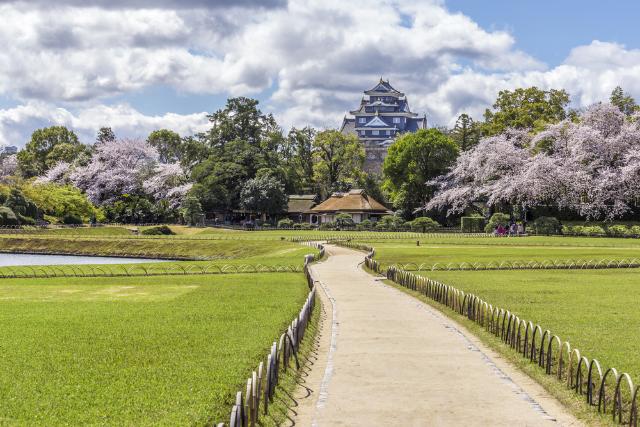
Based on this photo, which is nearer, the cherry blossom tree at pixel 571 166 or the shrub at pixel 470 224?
the cherry blossom tree at pixel 571 166

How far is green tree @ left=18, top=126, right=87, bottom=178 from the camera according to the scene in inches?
5049

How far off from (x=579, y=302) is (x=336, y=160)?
91.9 meters

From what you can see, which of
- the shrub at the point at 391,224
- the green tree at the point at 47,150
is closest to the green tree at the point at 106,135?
the green tree at the point at 47,150

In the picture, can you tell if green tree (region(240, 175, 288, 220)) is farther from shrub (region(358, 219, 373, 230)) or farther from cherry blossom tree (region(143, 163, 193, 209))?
shrub (region(358, 219, 373, 230))

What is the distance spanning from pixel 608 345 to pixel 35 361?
1311cm

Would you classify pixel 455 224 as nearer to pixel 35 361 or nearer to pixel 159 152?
pixel 159 152

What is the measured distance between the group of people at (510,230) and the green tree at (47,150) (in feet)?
245

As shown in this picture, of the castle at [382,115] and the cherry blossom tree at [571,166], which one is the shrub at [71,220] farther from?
the castle at [382,115]

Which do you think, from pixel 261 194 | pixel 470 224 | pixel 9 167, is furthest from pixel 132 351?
pixel 9 167

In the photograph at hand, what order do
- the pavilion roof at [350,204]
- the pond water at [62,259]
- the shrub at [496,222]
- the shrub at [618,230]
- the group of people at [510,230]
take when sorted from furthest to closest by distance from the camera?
the pavilion roof at [350,204] < the shrub at [496,222] < the group of people at [510,230] < the shrub at [618,230] < the pond water at [62,259]

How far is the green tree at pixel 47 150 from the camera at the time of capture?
421 ft

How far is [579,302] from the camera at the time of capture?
2662 centimetres

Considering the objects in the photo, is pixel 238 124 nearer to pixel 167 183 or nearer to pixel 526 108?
pixel 167 183

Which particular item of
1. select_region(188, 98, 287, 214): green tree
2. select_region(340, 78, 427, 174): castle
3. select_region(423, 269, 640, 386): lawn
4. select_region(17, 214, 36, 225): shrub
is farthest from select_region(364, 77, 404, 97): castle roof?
select_region(423, 269, 640, 386): lawn
